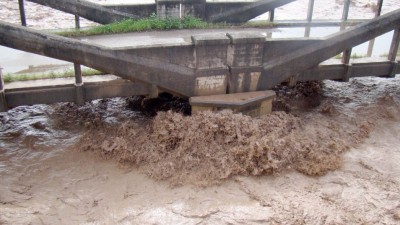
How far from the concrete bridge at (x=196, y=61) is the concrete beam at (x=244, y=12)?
450cm

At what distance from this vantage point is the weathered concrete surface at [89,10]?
39.7ft

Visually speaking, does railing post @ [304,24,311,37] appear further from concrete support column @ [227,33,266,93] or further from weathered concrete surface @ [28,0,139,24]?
weathered concrete surface @ [28,0,139,24]

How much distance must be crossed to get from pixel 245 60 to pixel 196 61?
3.69 feet

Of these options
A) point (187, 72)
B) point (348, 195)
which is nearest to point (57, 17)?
point (187, 72)

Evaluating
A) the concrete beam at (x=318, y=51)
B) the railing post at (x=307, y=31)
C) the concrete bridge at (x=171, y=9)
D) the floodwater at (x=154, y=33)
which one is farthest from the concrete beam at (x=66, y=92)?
the railing post at (x=307, y=31)

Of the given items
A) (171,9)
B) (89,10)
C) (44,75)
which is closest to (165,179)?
(44,75)

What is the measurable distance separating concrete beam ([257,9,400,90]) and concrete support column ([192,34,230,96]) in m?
0.98

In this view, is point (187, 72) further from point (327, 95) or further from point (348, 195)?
point (327, 95)

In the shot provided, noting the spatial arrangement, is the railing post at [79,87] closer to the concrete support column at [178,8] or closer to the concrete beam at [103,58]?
the concrete beam at [103,58]

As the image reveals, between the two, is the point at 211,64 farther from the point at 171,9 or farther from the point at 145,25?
the point at 171,9

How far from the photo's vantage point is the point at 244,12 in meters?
13.5

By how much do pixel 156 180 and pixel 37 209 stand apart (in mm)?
2167

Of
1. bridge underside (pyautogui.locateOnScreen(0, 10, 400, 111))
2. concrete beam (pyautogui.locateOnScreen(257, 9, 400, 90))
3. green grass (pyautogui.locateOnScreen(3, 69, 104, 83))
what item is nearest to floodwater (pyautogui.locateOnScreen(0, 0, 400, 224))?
bridge underside (pyautogui.locateOnScreen(0, 10, 400, 111))

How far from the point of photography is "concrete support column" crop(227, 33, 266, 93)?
28.1 feet
